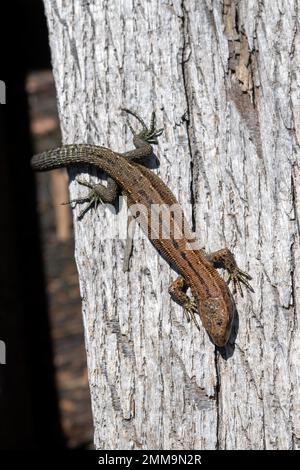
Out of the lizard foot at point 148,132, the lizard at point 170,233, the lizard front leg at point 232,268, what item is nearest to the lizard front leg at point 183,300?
the lizard at point 170,233

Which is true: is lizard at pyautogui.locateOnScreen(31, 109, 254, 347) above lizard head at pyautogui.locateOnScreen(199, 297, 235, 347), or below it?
above

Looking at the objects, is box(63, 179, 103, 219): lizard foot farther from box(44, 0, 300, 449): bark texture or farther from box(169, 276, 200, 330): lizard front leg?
box(169, 276, 200, 330): lizard front leg

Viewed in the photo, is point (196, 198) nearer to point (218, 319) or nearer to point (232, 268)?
point (232, 268)

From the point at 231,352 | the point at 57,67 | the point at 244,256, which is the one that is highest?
the point at 57,67

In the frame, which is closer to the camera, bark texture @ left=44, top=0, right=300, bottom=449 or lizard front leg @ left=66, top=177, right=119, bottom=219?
bark texture @ left=44, top=0, right=300, bottom=449

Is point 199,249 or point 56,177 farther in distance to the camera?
point 56,177

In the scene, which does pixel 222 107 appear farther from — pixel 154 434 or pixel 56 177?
pixel 56 177

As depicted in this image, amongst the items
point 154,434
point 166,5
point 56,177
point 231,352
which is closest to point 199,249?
point 231,352

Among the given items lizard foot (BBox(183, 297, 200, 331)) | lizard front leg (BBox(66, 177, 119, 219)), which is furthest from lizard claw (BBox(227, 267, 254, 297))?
lizard front leg (BBox(66, 177, 119, 219))
